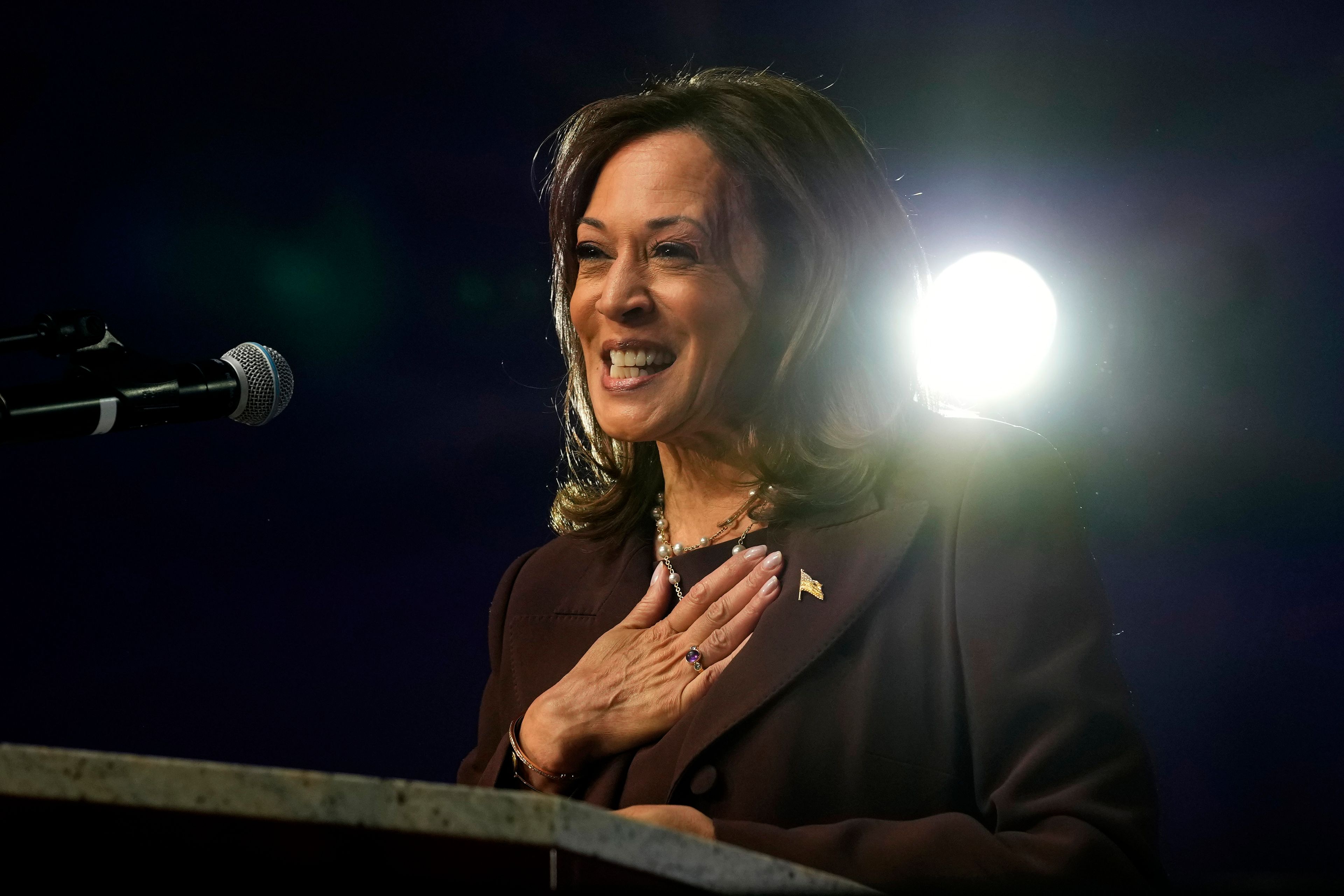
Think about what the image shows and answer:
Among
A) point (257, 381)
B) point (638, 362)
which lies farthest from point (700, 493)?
point (257, 381)

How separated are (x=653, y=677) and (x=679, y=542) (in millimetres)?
318

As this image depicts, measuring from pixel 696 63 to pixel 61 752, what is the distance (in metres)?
2.68

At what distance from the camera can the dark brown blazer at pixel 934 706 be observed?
1420mm

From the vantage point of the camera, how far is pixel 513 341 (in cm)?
331

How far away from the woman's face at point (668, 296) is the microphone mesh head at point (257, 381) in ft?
2.02

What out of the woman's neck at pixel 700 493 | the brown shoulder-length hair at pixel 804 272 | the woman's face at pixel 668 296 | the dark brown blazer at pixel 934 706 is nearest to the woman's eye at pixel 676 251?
the woman's face at pixel 668 296

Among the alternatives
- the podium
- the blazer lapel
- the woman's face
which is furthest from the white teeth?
the podium

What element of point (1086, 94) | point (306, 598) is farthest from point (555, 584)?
point (1086, 94)

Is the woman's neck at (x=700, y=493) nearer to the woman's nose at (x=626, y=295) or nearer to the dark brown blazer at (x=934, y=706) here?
the dark brown blazer at (x=934, y=706)

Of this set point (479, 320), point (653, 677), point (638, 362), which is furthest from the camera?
point (479, 320)

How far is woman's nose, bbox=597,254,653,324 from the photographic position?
6.28ft

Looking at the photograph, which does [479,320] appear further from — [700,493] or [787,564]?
[787,564]

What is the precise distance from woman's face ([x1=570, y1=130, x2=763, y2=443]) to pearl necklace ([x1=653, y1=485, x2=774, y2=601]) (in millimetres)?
138

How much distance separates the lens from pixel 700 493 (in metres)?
2.07
